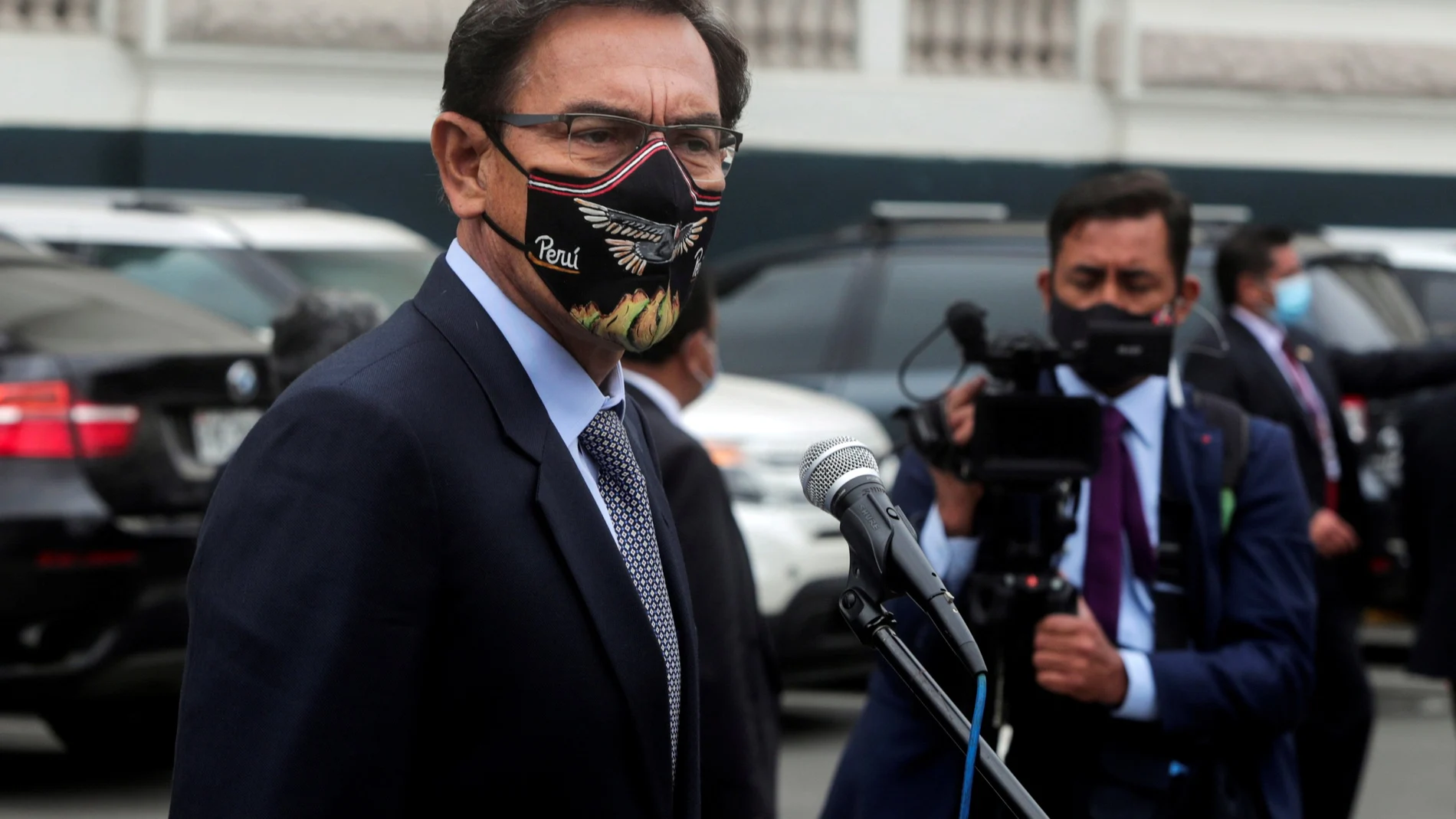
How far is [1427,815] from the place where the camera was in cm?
724

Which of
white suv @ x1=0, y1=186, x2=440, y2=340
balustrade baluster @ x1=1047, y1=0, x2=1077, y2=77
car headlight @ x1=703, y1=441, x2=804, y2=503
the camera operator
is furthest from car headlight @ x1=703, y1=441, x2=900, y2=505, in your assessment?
balustrade baluster @ x1=1047, y1=0, x2=1077, y2=77

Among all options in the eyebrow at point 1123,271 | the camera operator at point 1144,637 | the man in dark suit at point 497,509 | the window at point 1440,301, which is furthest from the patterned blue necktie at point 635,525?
the window at point 1440,301

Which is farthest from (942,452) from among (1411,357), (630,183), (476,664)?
(1411,357)

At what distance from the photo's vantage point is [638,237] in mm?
2279

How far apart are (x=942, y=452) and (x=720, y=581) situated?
0.51m

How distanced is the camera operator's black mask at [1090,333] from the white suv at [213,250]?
13.9 ft

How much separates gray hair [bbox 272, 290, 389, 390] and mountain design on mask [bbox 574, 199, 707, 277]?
2.77m

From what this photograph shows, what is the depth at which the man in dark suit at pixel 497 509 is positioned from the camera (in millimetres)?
1922

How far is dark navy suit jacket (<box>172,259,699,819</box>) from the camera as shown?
1.92 meters

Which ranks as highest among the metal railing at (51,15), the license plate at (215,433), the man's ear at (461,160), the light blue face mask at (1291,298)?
the man's ear at (461,160)

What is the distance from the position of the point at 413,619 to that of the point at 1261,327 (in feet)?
18.8

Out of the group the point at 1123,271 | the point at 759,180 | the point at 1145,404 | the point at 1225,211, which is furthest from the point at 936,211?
the point at 1145,404

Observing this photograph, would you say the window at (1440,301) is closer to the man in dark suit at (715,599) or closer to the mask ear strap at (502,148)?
the man in dark suit at (715,599)

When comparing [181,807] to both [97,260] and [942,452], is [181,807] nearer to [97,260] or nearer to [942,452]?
[942,452]
